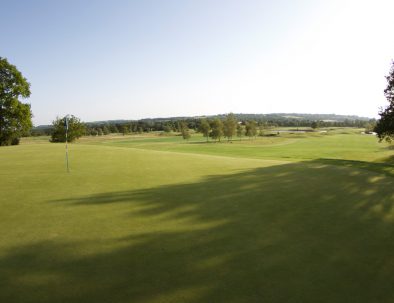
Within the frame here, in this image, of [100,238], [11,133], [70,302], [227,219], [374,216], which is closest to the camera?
[70,302]

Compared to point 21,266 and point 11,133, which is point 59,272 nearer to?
point 21,266

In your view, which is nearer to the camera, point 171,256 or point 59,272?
point 59,272

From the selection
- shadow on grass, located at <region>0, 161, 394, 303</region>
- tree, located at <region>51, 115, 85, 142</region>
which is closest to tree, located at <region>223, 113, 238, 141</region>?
tree, located at <region>51, 115, 85, 142</region>

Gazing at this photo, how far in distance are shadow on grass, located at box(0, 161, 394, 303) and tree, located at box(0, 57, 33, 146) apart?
4004 cm

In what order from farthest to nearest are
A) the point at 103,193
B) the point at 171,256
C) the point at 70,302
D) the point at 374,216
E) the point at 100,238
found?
the point at 103,193
the point at 374,216
the point at 100,238
the point at 171,256
the point at 70,302

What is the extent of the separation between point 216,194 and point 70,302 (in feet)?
25.5

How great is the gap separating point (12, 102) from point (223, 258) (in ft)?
151

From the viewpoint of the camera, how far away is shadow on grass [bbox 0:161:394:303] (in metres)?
4.95

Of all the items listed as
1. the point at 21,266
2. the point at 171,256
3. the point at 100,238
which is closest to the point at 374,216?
the point at 171,256

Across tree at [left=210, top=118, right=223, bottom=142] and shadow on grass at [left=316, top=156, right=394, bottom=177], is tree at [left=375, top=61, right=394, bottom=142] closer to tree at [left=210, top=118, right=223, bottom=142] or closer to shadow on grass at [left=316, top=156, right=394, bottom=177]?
shadow on grass at [left=316, top=156, right=394, bottom=177]

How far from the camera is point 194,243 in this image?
6.89m

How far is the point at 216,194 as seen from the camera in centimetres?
1185

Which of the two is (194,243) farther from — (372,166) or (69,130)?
(69,130)

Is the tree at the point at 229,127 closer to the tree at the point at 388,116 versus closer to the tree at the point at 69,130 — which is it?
the tree at the point at 69,130
